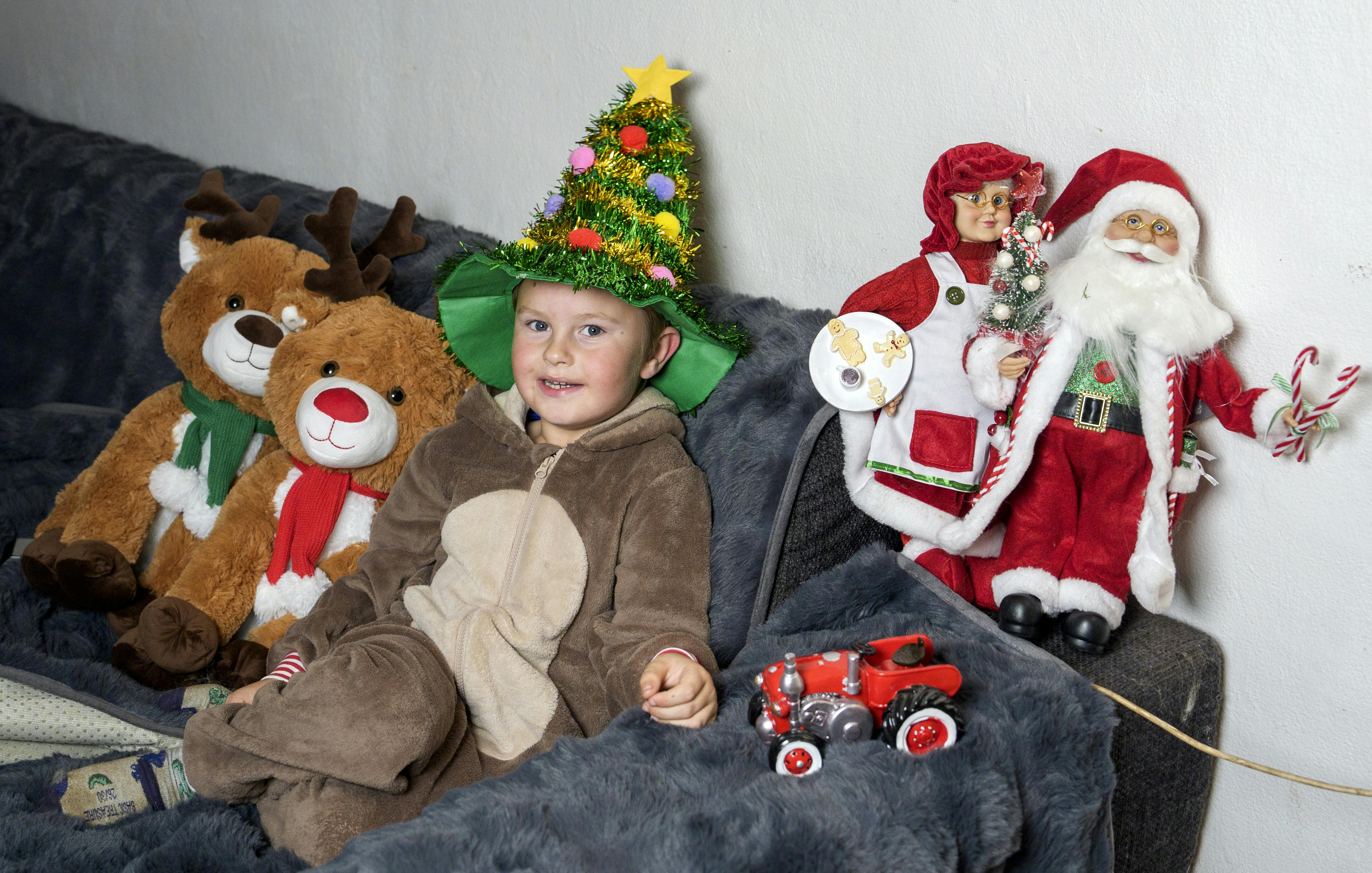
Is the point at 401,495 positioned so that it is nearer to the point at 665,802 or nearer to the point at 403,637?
the point at 403,637

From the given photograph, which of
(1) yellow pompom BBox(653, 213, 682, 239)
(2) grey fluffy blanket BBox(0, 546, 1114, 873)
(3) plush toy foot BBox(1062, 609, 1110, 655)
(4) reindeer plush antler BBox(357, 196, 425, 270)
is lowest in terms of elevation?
(2) grey fluffy blanket BBox(0, 546, 1114, 873)

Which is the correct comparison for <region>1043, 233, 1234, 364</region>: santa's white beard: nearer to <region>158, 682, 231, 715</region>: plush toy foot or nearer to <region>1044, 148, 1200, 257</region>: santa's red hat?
<region>1044, 148, 1200, 257</region>: santa's red hat

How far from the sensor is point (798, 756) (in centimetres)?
98

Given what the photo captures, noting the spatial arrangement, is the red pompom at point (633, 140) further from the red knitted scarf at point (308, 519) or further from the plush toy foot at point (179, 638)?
the plush toy foot at point (179, 638)

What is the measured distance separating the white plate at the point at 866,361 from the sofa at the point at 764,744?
0.07 m

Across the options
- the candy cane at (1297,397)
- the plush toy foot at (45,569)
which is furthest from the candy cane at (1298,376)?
the plush toy foot at (45,569)

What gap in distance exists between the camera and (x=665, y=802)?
3.03 feet

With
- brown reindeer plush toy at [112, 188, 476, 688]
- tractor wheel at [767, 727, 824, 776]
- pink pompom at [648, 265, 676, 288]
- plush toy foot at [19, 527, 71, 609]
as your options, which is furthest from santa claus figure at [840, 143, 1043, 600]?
plush toy foot at [19, 527, 71, 609]

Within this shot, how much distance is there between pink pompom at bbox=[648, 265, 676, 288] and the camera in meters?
1.32

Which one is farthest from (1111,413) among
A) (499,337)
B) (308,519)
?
(308,519)

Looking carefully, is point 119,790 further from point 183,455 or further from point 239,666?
point 183,455

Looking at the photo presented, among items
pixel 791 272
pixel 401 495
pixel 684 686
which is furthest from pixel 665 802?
pixel 791 272

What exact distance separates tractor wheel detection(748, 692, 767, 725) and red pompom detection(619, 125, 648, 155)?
736 millimetres

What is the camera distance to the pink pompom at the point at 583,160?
4.55 ft
